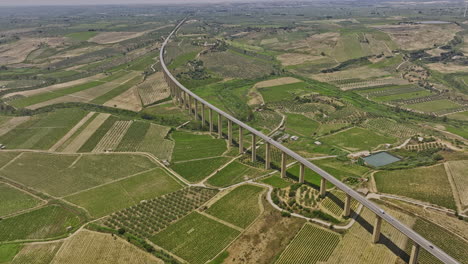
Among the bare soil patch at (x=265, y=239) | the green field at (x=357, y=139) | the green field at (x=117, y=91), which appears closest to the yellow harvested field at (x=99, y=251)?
the bare soil patch at (x=265, y=239)

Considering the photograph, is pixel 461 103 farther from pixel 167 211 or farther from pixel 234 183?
pixel 167 211

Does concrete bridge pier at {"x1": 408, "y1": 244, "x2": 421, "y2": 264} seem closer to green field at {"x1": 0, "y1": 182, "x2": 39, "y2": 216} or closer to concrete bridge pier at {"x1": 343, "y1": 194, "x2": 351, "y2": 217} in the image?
concrete bridge pier at {"x1": 343, "y1": 194, "x2": 351, "y2": 217}

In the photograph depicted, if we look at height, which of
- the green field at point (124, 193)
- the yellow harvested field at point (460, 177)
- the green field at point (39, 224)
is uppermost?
the yellow harvested field at point (460, 177)

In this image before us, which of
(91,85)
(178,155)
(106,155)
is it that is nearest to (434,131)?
(178,155)

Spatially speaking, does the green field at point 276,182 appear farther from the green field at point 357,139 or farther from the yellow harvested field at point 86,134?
the yellow harvested field at point 86,134

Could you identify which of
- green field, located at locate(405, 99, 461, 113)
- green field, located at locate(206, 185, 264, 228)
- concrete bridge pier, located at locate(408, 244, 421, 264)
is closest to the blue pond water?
green field, located at locate(206, 185, 264, 228)

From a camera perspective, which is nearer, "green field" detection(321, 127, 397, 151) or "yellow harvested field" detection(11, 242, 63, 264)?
"yellow harvested field" detection(11, 242, 63, 264)

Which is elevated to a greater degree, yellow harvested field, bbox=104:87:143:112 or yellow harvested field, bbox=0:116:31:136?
yellow harvested field, bbox=104:87:143:112

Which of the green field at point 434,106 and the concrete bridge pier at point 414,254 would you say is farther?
the green field at point 434,106
